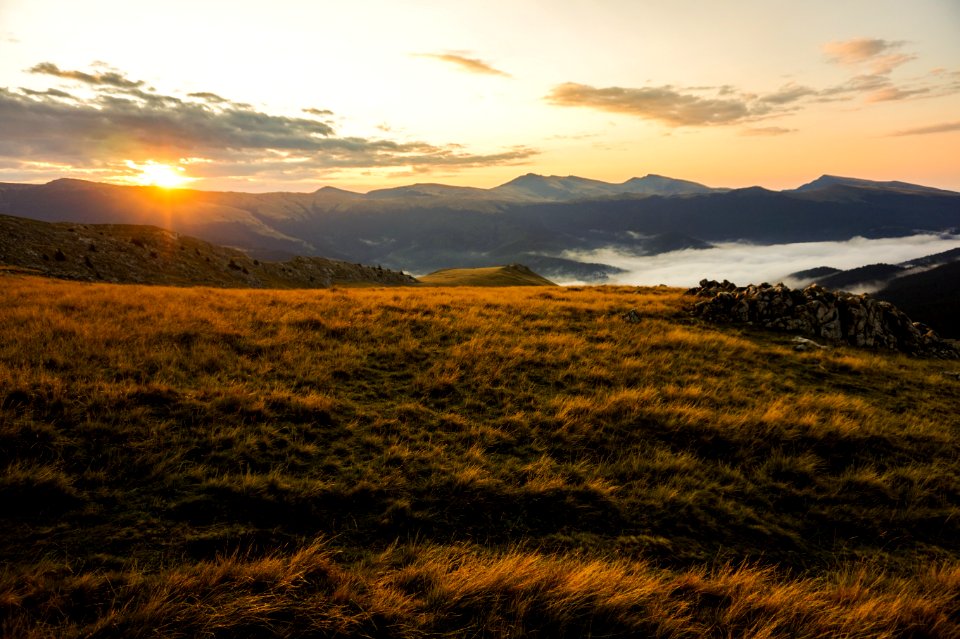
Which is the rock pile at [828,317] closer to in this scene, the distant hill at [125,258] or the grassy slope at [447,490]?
the grassy slope at [447,490]

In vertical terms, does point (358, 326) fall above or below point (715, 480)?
above

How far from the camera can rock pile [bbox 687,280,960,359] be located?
60.3ft

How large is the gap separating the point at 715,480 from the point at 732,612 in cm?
346

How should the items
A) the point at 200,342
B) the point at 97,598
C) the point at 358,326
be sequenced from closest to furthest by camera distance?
the point at 97,598 < the point at 200,342 < the point at 358,326

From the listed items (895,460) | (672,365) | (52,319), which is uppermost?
(52,319)

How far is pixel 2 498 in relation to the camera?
564 cm

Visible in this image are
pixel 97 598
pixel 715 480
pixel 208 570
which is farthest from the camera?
pixel 715 480

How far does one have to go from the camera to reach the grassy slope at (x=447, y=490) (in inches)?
169

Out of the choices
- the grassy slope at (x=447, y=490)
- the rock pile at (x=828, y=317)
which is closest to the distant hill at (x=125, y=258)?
the grassy slope at (x=447, y=490)

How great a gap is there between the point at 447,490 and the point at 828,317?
19.9m

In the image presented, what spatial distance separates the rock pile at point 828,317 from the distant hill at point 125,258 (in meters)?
40.2

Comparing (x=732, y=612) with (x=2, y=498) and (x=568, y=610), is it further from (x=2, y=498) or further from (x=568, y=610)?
(x=2, y=498)

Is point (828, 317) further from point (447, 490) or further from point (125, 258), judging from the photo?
point (125, 258)

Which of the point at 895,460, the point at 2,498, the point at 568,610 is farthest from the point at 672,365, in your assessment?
the point at 2,498
